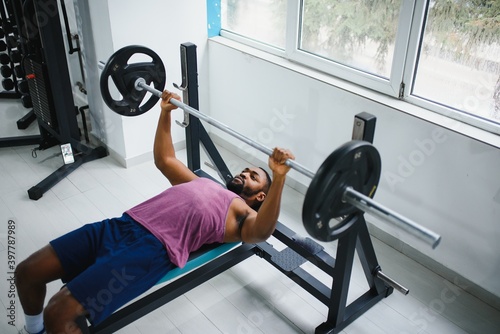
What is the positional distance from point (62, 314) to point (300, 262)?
3.74 ft

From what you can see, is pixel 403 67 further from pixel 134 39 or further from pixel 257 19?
pixel 134 39

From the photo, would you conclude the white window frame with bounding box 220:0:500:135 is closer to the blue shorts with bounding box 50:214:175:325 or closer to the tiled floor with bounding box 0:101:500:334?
the tiled floor with bounding box 0:101:500:334

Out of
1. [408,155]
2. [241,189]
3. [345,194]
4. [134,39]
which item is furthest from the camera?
[134,39]

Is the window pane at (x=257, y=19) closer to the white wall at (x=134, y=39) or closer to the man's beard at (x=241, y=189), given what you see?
the white wall at (x=134, y=39)

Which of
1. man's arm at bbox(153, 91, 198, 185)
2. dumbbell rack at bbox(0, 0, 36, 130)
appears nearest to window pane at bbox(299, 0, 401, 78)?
man's arm at bbox(153, 91, 198, 185)

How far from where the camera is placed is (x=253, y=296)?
2426 millimetres

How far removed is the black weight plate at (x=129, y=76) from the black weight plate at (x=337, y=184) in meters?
1.27

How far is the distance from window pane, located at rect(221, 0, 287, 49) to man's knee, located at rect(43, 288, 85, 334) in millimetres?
2153

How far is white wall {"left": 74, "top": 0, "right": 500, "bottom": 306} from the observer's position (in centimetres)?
232

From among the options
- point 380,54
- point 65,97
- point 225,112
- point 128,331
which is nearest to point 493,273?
point 380,54

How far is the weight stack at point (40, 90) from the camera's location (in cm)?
317

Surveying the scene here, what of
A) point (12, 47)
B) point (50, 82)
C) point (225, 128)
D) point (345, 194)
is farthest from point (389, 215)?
point (12, 47)

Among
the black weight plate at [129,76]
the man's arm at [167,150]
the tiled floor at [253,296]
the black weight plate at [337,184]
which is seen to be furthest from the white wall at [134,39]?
the black weight plate at [337,184]

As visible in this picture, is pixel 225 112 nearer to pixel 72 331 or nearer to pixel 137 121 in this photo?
pixel 137 121
